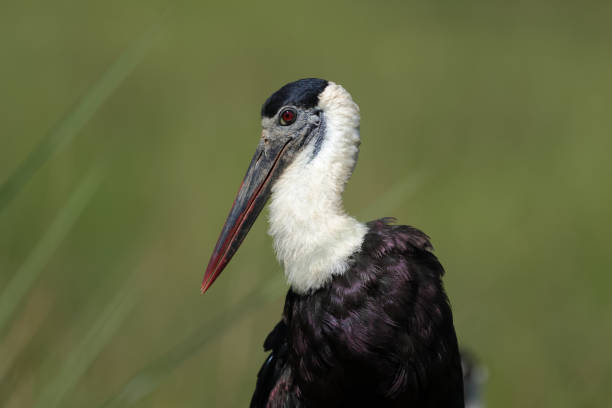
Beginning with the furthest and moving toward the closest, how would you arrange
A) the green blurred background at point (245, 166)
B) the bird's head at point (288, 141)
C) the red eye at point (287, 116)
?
the green blurred background at point (245, 166)
the red eye at point (287, 116)
the bird's head at point (288, 141)

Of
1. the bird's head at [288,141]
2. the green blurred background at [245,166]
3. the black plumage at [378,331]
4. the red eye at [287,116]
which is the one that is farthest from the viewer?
the green blurred background at [245,166]

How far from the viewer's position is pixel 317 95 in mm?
3525

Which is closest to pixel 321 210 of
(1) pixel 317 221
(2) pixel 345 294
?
(1) pixel 317 221

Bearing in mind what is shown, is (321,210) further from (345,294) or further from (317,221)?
(345,294)

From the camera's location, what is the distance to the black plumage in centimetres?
318

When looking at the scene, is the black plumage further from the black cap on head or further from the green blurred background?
the black cap on head

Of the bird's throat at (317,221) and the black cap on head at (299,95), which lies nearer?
the bird's throat at (317,221)

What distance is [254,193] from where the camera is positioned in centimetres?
362

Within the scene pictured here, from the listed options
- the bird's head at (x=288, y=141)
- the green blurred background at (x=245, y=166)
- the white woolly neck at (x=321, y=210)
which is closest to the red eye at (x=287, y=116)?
the bird's head at (x=288, y=141)

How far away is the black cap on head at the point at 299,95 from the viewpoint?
11.6 ft

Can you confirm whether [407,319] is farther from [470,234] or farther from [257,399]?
[470,234]

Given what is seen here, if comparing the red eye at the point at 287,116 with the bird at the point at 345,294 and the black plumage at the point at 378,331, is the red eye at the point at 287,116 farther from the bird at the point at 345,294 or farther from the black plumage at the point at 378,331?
the black plumage at the point at 378,331

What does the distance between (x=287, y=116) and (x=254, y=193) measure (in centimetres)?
34

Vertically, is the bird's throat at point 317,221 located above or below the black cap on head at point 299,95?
below
